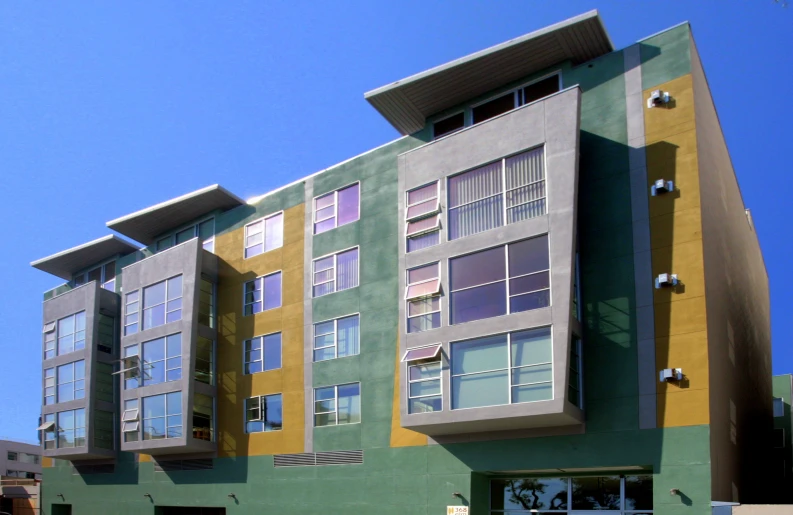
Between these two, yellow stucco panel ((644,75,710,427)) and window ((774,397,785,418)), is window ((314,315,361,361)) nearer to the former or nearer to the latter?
yellow stucco panel ((644,75,710,427))

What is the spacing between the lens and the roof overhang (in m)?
22.2

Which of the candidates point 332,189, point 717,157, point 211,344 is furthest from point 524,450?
point 211,344

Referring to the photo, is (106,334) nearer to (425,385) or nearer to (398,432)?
(398,432)

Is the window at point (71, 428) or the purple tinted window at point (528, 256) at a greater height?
the purple tinted window at point (528, 256)

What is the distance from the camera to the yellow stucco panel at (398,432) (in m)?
24.2

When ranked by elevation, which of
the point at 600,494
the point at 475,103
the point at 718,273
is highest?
the point at 475,103

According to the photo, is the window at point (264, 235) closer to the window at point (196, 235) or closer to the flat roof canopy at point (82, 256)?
the window at point (196, 235)

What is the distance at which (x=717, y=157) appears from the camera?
77.0 feet

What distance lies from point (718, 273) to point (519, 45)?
8687 mm

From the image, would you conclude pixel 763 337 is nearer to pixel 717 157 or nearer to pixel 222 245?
pixel 717 157

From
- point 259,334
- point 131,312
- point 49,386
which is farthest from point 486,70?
point 49,386

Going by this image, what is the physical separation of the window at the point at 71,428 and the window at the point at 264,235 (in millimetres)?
12845

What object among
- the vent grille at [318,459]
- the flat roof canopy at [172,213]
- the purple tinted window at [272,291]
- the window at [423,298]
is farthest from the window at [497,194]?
the flat roof canopy at [172,213]

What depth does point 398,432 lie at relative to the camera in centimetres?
2483
